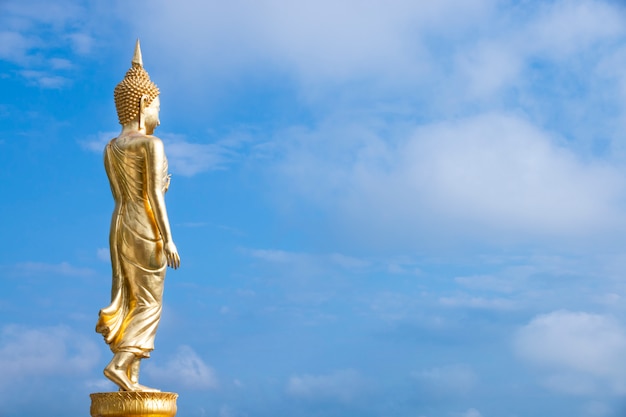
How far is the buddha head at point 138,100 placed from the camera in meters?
11.8

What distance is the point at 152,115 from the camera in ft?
39.2

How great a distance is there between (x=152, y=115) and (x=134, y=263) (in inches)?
72.8

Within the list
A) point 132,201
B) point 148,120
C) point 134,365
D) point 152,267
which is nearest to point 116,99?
point 148,120

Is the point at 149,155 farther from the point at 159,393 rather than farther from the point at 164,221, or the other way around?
the point at 159,393

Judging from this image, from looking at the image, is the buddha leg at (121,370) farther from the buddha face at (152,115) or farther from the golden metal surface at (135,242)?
→ the buddha face at (152,115)

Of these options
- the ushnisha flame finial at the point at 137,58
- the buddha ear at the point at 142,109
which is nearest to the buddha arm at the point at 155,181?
the buddha ear at the point at 142,109

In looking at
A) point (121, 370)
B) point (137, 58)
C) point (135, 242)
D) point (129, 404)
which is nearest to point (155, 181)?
point (135, 242)

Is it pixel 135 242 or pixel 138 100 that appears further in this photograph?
pixel 138 100

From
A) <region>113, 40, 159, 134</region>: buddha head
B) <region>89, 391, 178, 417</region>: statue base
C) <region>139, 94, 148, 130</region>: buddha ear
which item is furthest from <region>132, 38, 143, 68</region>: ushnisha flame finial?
<region>89, 391, 178, 417</region>: statue base

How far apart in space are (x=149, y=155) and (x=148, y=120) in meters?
0.64

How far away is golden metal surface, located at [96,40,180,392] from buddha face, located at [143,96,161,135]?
0.04 metres

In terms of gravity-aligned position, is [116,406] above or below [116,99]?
below

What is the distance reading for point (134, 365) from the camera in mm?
11492

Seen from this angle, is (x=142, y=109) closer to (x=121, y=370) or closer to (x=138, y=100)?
(x=138, y=100)
